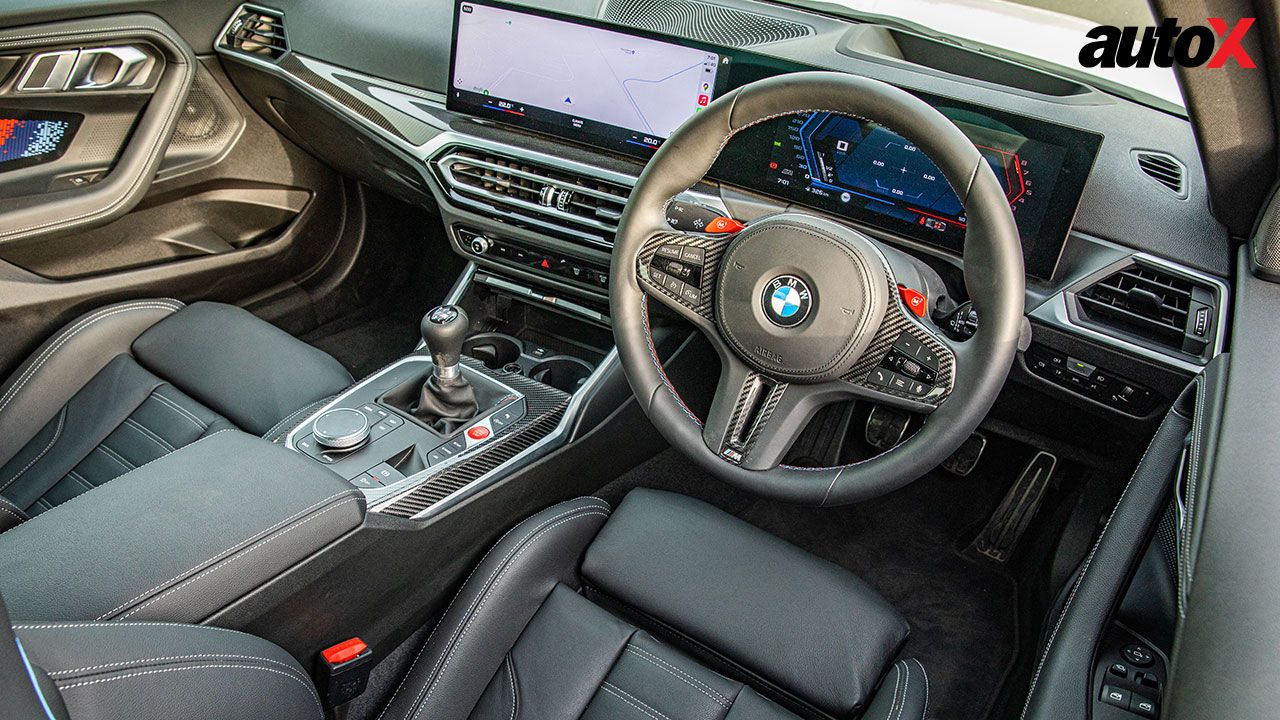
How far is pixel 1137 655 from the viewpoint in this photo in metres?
1.16

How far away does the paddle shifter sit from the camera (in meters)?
1.87

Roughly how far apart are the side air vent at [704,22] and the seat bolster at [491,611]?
1.06m

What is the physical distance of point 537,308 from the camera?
2.36 m

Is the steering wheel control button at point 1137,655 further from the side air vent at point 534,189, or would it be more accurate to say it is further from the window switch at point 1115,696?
the side air vent at point 534,189

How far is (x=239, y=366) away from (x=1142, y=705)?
1.75m

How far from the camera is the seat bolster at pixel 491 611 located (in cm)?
145

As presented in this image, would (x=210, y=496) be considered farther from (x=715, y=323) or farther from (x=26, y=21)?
(x=26, y=21)

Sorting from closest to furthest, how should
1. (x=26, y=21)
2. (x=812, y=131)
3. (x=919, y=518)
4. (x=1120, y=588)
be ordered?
(x=1120, y=588) < (x=812, y=131) < (x=26, y=21) < (x=919, y=518)

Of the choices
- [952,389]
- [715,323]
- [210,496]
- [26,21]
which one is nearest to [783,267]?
[715,323]

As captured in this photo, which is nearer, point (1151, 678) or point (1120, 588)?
point (1151, 678)

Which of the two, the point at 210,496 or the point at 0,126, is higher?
the point at 0,126

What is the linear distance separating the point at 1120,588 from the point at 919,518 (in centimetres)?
104

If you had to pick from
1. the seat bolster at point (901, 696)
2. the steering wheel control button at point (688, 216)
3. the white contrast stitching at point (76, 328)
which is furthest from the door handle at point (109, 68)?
the seat bolster at point (901, 696)

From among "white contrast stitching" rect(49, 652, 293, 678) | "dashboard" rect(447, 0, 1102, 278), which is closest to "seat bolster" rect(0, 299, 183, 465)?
"dashboard" rect(447, 0, 1102, 278)
